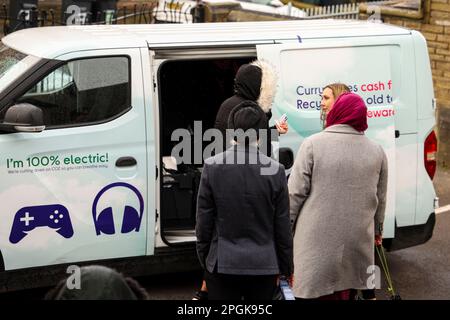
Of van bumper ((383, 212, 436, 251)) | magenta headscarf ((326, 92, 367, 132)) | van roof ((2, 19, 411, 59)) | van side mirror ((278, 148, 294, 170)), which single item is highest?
van roof ((2, 19, 411, 59))

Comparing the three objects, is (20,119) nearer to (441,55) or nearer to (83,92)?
(83,92)

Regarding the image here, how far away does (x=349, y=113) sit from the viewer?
235 inches

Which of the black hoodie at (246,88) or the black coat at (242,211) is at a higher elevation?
the black hoodie at (246,88)

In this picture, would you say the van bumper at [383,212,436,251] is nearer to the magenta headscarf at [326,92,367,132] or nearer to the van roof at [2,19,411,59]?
the van roof at [2,19,411,59]

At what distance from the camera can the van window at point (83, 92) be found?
275 inches

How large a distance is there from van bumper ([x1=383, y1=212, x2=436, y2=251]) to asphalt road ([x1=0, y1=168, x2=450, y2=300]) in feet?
1.04

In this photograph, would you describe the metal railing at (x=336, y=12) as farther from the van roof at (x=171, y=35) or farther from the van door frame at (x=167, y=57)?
the van door frame at (x=167, y=57)

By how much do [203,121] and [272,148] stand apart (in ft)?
4.88

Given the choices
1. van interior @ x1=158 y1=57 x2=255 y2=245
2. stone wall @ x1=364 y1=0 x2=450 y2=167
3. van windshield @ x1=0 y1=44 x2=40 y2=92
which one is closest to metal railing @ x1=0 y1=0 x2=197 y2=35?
stone wall @ x1=364 y1=0 x2=450 y2=167

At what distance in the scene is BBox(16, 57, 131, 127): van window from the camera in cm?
698

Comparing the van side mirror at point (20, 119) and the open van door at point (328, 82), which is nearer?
the van side mirror at point (20, 119)

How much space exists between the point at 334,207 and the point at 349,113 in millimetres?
556

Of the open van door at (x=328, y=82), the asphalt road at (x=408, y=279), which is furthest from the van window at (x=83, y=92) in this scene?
the asphalt road at (x=408, y=279)

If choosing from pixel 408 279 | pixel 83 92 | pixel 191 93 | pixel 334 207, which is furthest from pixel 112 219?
pixel 408 279
